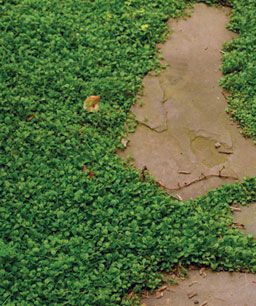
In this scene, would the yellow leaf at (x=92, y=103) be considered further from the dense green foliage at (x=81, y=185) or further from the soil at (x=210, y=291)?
the soil at (x=210, y=291)

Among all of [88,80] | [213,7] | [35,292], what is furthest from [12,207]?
[213,7]

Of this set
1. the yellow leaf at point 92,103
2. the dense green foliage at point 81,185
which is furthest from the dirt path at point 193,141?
the yellow leaf at point 92,103

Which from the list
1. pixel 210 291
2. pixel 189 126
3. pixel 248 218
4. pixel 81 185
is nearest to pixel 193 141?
pixel 189 126

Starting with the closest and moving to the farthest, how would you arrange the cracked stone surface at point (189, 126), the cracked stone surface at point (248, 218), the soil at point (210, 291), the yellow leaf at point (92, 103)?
1. the soil at point (210, 291)
2. the cracked stone surface at point (248, 218)
3. the cracked stone surface at point (189, 126)
4. the yellow leaf at point (92, 103)

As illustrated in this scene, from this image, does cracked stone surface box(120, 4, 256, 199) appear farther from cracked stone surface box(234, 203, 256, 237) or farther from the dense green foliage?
cracked stone surface box(234, 203, 256, 237)

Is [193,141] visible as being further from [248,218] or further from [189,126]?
[248,218]

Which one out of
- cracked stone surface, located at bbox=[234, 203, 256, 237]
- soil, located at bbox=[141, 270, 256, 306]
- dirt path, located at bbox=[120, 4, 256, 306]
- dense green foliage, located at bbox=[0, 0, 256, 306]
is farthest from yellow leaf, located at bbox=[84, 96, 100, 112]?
soil, located at bbox=[141, 270, 256, 306]
